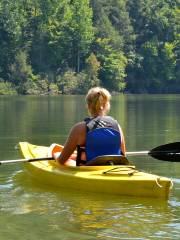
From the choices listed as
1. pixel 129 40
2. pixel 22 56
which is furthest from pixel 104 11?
pixel 22 56

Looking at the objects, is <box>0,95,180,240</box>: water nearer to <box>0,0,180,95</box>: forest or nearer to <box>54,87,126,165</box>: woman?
<box>54,87,126,165</box>: woman

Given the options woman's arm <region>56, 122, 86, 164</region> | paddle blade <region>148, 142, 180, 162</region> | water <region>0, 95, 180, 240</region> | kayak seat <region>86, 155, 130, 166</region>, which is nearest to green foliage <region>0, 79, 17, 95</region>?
water <region>0, 95, 180, 240</region>

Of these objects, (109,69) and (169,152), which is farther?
(109,69)

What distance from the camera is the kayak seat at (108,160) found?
9.37 meters

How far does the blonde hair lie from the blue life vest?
12 centimetres

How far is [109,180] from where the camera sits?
9.03 meters

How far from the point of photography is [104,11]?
92125mm

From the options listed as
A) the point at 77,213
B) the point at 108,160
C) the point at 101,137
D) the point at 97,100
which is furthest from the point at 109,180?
Result: the point at 97,100

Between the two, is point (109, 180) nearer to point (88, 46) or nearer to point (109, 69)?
point (88, 46)

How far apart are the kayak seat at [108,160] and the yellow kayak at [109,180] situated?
105 millimetres

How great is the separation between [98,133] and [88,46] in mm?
75041

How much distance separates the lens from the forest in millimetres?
78125

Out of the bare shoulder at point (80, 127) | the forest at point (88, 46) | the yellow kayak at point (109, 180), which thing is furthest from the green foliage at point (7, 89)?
the bare shoulder at point (80, 127)

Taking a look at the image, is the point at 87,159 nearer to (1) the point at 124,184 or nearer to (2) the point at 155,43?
(1) the point at 124,184
